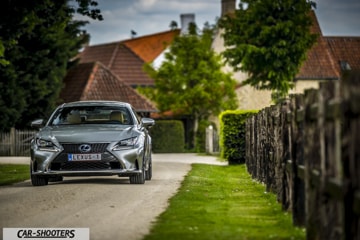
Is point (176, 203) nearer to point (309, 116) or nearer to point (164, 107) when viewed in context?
point (309, 116)

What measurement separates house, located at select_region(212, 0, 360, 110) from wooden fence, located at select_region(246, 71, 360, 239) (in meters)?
60.6

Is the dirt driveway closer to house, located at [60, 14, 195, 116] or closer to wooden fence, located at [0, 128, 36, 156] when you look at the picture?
wooden fence, located at [0, 128, 36, 156]

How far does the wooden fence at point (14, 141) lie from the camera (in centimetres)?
5194

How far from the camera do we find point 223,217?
11.8m

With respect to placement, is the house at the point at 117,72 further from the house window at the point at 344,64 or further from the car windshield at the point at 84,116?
the car windshield at the point at 84,116

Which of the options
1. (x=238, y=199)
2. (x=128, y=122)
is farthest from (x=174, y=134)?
(x=238, y=199)

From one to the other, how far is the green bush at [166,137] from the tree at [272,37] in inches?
208

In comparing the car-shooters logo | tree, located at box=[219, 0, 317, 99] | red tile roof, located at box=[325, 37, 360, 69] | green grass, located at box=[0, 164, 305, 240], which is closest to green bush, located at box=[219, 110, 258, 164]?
green grass, located at box=[0, 164, 305, 240]

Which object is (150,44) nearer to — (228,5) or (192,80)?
(228,5)

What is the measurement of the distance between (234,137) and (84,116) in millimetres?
12514

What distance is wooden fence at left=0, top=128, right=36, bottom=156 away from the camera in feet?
170

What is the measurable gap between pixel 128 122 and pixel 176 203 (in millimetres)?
5736

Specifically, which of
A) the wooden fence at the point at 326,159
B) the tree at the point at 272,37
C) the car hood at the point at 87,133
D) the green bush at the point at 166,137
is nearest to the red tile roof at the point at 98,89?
the green bush at the point at 166,137

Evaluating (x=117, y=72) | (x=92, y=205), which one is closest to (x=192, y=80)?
(x=117, y=72)
